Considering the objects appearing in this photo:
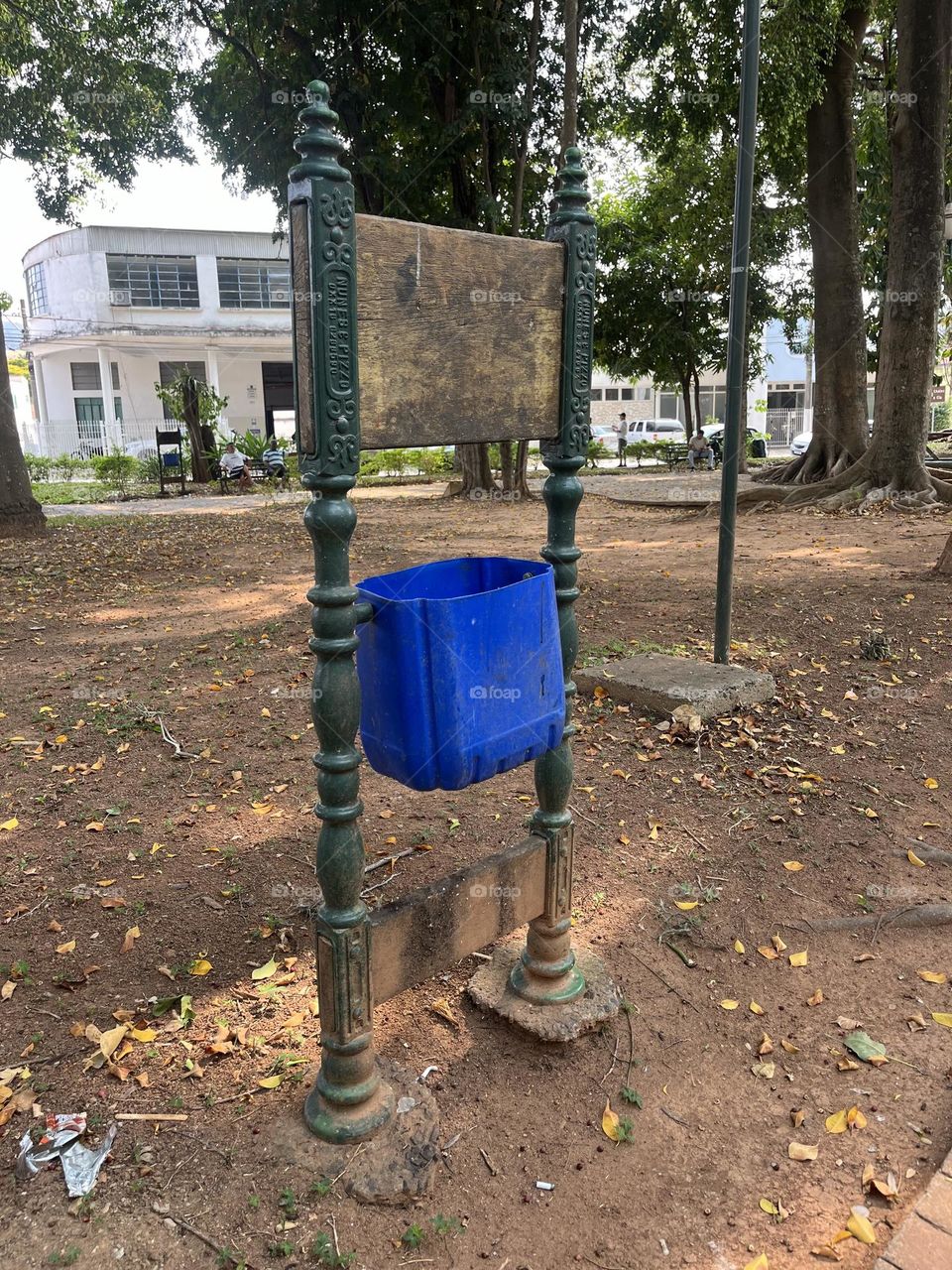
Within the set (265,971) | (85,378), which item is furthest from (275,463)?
(265,971)

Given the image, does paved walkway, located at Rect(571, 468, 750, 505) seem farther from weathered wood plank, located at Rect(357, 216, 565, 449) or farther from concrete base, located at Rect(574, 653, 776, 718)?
weathered wood plank, located at Rect(357, 216, 565, 449)

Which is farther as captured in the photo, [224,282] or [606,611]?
[224,282]

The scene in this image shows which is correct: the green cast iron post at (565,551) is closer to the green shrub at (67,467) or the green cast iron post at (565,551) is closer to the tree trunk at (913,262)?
the tree trunk at (913,262)

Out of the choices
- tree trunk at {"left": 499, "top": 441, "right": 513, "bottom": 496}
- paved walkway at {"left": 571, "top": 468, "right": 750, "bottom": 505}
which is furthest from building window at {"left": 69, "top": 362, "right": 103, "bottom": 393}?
tree trunk at {"left": 499, "top": 441, "right": 513, "bottom": 496}

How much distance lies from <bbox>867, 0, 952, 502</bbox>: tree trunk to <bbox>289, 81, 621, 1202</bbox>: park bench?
33.2ft

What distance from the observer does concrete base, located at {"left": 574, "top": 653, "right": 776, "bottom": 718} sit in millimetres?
4590

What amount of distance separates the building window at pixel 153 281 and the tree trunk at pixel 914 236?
28.9 meters

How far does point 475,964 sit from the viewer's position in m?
2.93

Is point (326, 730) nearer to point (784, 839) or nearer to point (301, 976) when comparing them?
point (301, 976)

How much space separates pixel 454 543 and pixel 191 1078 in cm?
796

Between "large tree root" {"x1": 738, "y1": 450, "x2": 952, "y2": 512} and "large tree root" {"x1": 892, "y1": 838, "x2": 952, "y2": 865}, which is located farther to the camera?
"large tree root" {"x1": 738, "y1": 450, "x2": 952, "y2": 512}

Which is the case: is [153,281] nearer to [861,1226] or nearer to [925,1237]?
[861,1226]

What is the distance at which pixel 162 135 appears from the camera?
46.9ft

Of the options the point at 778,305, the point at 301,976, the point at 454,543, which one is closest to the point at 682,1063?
the point at 301,976
